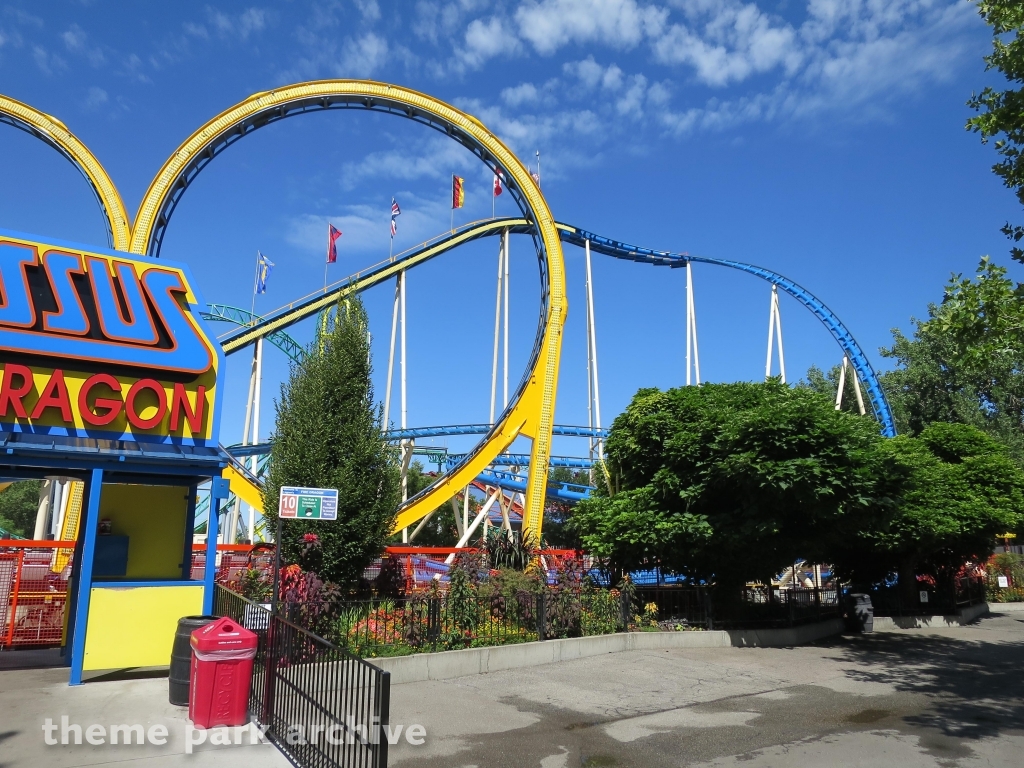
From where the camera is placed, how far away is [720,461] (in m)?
15.7

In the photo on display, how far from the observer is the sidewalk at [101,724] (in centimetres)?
654

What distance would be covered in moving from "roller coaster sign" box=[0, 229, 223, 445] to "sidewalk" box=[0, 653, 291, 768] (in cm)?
319

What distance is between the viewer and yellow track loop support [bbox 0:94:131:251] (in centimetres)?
2055

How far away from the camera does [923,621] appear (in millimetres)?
22375

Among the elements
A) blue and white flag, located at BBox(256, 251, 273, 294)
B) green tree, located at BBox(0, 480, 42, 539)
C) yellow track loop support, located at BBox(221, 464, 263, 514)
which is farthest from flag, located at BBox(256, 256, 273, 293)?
green tree, located at BBox(0, 480, 42, 539)

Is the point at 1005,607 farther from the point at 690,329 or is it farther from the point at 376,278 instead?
the point at 376,278

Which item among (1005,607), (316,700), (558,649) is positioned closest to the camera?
(316,700)

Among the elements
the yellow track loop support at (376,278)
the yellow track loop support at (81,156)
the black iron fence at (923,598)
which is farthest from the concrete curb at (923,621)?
the yellow track loop support at (81,156)

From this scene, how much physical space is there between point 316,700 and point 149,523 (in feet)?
21.9

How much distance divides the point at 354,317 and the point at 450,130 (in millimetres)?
10405

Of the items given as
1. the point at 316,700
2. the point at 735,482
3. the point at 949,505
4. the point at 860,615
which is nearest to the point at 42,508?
the point at 735,482

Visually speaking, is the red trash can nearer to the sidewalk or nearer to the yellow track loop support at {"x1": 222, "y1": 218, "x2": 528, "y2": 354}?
the sidewalk

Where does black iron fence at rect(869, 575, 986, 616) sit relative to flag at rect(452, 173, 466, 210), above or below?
below

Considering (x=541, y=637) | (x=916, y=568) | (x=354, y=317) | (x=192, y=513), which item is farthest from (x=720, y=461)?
(x=916, y=568)
